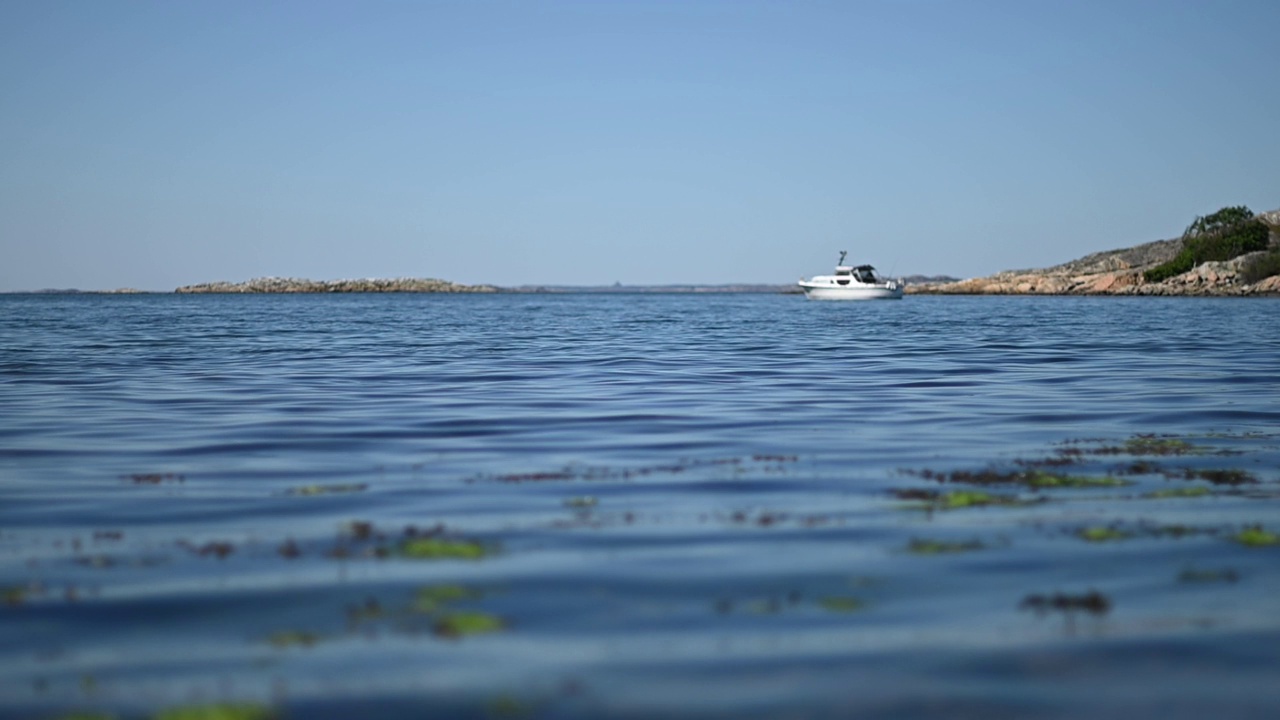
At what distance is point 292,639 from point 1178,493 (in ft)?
26.9

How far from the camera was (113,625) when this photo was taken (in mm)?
6871

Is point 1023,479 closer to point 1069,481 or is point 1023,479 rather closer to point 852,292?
point 1069,481

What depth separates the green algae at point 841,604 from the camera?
7102 millimetres

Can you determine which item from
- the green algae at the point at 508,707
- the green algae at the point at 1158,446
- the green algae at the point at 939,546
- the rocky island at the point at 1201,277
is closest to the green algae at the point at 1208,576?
the green algae at the point at 939,546

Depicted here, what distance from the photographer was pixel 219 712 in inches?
214

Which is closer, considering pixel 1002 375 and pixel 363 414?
pixel 363 414

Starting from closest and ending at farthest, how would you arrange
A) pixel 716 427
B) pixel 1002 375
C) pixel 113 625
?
pixel 113 625, pixel 716 427, pixel 1002 375

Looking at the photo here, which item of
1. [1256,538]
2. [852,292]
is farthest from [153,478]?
[852,292]

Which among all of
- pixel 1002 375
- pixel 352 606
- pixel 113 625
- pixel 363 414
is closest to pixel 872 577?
pixel 352 606

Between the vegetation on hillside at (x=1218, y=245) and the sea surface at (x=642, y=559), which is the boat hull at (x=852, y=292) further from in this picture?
the sea surface at (x=642, y=559)

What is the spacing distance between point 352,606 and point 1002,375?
21881 millimetres

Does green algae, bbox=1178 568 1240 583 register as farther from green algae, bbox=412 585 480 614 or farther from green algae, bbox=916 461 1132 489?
green algae, bbox=412 585 480 614

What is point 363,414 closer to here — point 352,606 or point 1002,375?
point 352,606

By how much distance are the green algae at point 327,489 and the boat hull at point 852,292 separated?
443 feet
